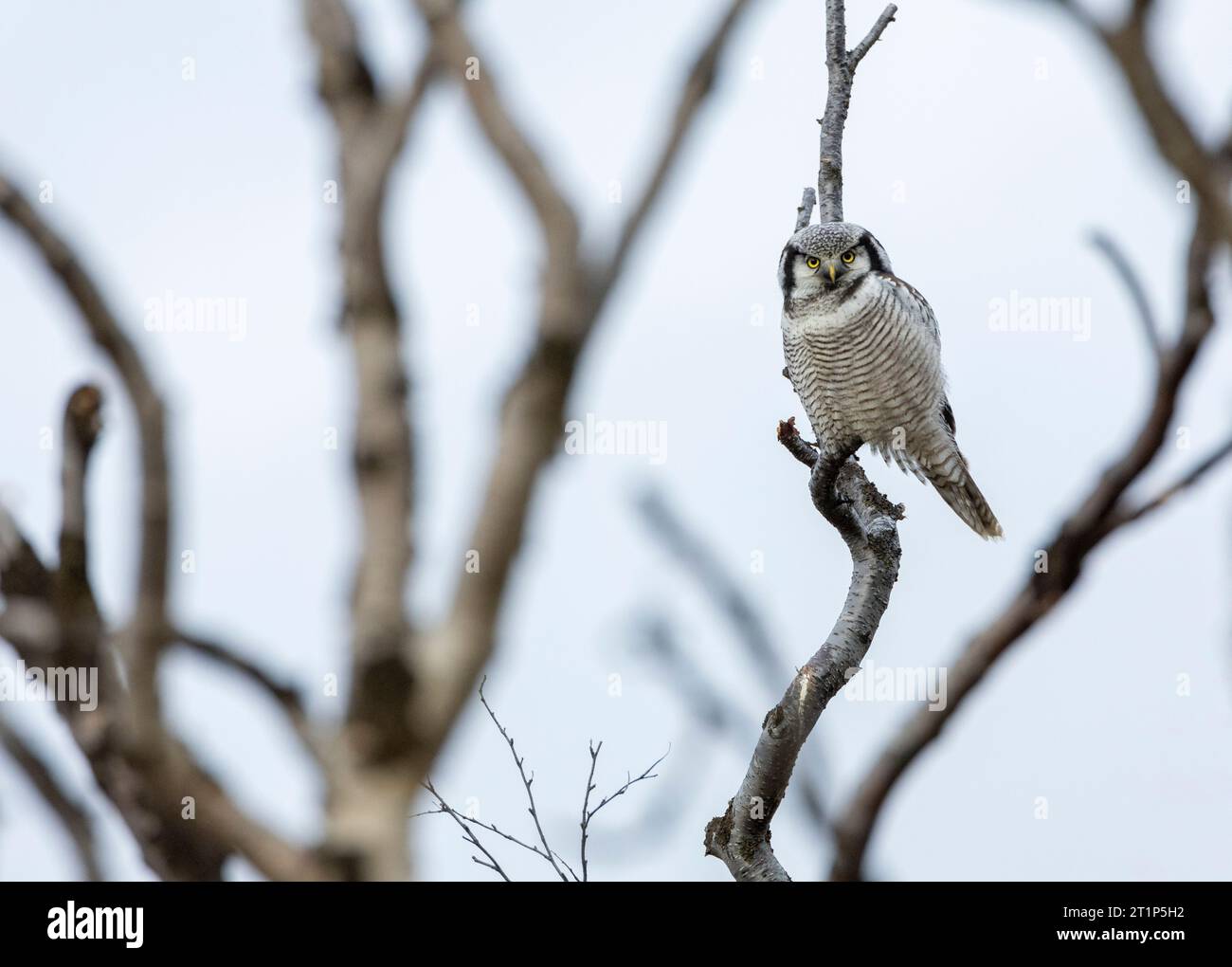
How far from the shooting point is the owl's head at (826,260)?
7.19 m

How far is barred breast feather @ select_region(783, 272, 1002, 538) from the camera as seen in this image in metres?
7.41

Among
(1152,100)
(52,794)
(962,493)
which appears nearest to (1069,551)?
(1152,100)

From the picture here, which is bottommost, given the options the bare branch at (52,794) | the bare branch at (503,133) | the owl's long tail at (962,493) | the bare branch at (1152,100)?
the bare branch at (52,794)

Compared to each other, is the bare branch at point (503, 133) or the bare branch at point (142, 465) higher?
the bare branch at point (503, 133)

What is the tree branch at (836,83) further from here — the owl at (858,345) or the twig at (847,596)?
the owl at (858,345)

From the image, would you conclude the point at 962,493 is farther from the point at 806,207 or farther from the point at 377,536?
the point at 377,536

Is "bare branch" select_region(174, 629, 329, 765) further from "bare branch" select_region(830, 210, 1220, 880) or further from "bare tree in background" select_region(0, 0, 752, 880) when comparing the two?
"bare branch" select_region(830, 210, 1220, 880)

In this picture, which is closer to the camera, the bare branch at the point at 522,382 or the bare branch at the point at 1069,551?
the bare branch at the point at 1069,551

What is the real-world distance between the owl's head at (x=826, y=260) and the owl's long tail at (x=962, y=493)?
4.29 feet

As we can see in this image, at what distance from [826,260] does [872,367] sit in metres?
0.69

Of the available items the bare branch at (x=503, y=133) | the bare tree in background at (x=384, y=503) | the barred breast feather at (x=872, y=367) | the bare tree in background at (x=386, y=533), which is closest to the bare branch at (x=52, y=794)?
the bare tree in background at (x=386, y=533)

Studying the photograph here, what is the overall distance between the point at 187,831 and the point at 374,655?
0.31 m
